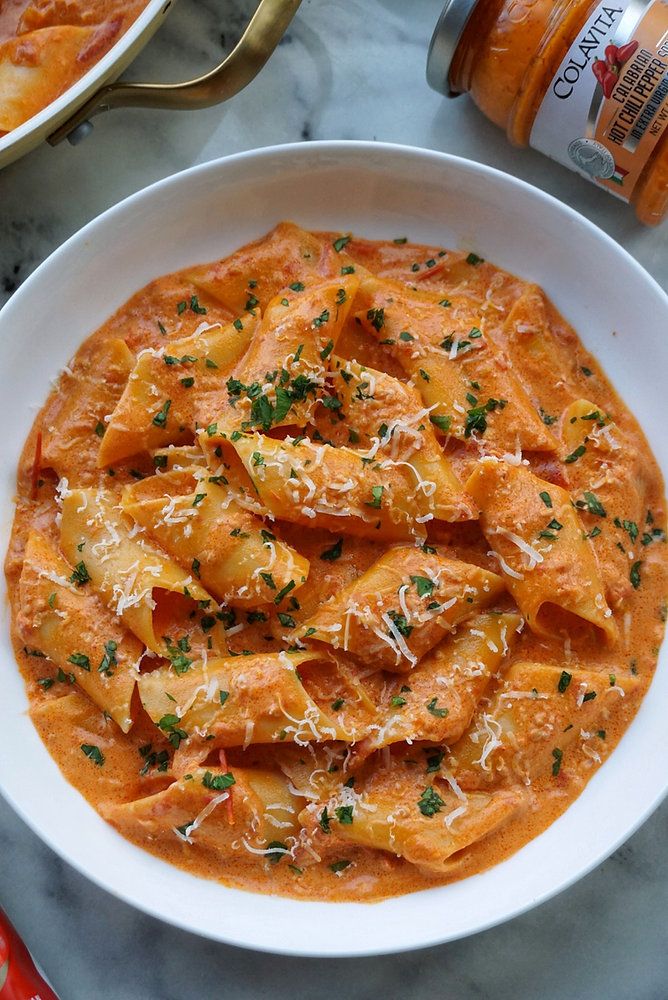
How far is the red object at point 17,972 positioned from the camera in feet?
9.35

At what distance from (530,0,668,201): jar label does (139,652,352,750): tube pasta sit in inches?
67.5

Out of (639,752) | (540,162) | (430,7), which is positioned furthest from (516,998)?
(430,7)

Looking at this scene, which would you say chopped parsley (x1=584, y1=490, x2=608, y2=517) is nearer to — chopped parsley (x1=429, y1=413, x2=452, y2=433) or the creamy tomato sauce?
chopped parsley (x1=429, y1=413, x2=452, y2=433)

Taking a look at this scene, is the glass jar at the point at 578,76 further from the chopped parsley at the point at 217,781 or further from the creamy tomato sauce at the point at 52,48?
the chopped parsley at the point at 217,781

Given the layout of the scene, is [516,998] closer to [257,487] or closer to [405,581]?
[405,581]

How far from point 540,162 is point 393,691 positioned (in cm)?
177

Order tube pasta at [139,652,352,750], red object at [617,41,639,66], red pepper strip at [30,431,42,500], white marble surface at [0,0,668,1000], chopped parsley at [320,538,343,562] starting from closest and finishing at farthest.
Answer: tube pasta at [139,652,352,750] → red object at [617,41,639,66] → chopped parsley at [320,538,343,562] → red pepper strip at [30,431,42,500] → white marble surface at [0,0,668,1000]

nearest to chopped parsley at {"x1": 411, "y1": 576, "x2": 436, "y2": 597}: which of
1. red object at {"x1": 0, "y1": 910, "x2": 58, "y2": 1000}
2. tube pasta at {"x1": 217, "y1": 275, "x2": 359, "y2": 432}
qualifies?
tube pasta at {"x1": 217, "y1": 275, "x2": 359, "y2": 432}

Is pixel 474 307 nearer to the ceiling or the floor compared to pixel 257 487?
nearer to the ceiling

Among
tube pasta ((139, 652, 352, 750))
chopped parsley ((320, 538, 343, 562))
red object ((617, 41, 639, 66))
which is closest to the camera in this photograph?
tube pasta ((139, 652, 352, 750))

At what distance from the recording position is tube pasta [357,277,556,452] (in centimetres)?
276

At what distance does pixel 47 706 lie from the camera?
2846 millimetres

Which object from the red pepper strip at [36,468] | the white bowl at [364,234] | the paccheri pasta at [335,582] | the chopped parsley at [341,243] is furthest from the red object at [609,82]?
the red pepper strip at [36,468]

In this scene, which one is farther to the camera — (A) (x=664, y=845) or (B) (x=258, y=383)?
(A) (x=664, y=845)
